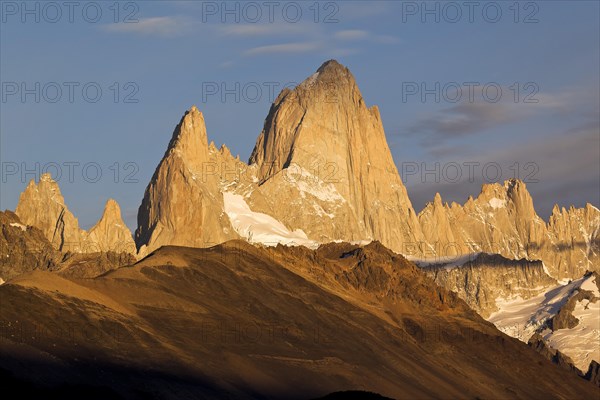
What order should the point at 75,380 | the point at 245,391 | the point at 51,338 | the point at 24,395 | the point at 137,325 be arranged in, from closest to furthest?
the point at 24,395 < the point at 75,380 < the point at 51,338 < the point at 245,391 < the point at 137,325

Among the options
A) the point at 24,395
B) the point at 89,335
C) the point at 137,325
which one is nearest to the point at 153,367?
the point at 89,335

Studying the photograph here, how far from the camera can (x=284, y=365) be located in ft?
646

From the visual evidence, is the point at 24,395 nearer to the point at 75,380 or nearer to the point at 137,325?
the point at 75,380

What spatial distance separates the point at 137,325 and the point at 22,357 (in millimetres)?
37797

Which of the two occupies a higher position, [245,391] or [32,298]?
[32,298]

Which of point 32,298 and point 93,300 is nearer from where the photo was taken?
point 32,298

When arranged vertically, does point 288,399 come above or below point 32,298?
below

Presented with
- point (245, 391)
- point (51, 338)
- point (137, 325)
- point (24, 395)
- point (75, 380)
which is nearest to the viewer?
point (24, 395)

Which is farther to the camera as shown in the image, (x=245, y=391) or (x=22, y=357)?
(x=245, y=391)

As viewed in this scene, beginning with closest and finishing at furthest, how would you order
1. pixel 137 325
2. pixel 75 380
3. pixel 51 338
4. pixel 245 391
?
1. pixel 75 380
2. pixel 51 338
3. pixel 245 391
4. pixel 137 325

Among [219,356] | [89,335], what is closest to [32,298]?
[89,335]

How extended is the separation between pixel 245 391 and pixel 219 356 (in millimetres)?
12905

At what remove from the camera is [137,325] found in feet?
612

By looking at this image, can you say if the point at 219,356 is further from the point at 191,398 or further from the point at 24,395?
the point at 24,395
